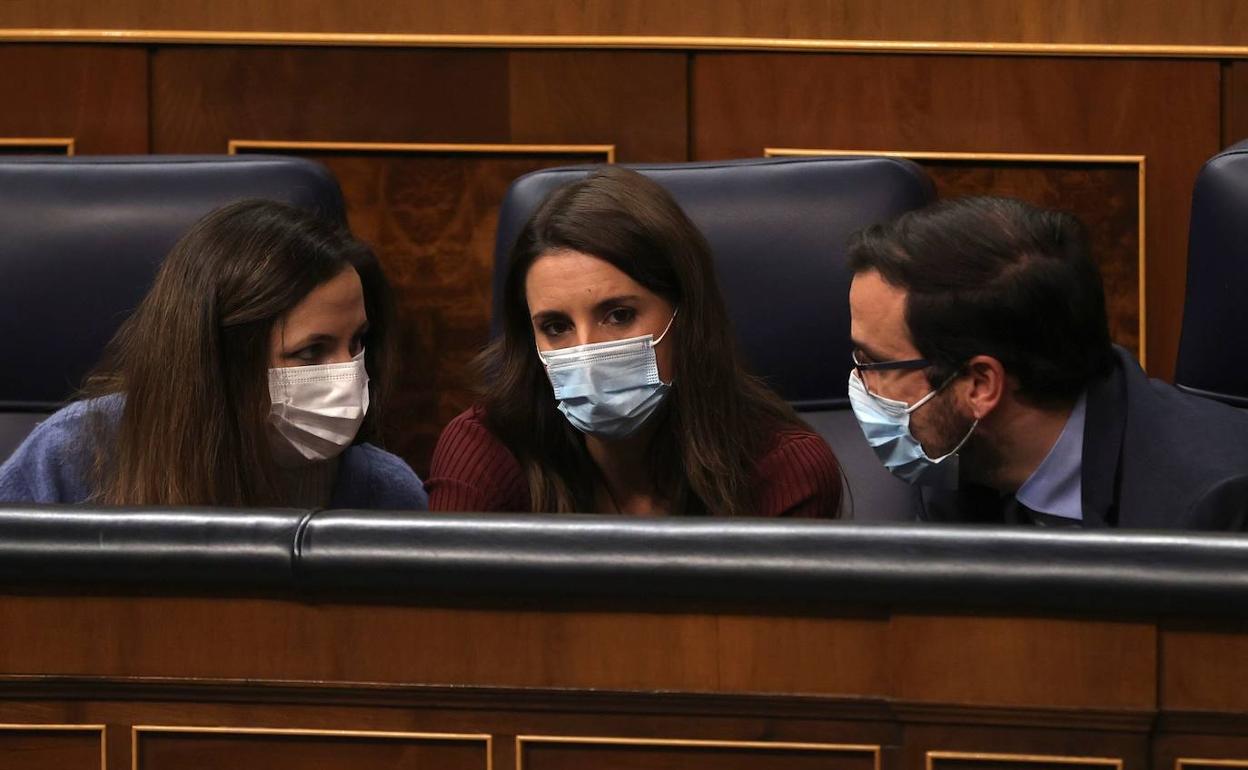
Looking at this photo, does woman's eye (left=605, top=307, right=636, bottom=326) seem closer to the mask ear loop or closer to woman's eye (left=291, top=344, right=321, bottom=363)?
the mask ear loop

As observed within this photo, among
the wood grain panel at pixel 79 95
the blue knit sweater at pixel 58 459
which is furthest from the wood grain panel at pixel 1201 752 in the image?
the wood grain panel at pixel 79 95

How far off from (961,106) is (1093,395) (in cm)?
83

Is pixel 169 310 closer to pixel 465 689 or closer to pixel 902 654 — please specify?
pixel 465 689

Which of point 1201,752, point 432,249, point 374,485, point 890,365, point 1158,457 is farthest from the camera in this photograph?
point 432,249

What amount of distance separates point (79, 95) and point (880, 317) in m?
1.24

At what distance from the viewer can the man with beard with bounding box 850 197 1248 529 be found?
120 centimetres

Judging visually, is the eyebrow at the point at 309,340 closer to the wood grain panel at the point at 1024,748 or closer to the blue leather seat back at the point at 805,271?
the blue leather seat back at the point at 805,271

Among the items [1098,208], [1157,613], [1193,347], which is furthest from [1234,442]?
[1098,208]

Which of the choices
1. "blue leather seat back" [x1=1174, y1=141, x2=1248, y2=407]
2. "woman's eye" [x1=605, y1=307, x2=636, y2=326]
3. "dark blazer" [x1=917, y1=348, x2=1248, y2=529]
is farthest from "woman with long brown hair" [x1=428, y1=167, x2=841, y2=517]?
"blue leather seat back" [x1=1174, y1=141, x2=1248, y2=407]

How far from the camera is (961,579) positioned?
0.73 m

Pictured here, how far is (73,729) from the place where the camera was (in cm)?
78

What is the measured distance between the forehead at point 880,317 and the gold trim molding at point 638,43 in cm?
76

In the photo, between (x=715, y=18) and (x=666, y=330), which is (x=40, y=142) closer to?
(x=715, y=18)

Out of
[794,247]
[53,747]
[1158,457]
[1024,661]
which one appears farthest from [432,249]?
[1024,661]
